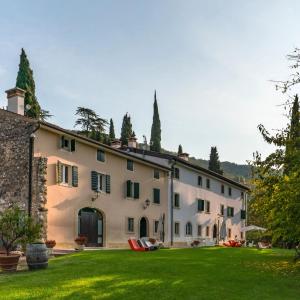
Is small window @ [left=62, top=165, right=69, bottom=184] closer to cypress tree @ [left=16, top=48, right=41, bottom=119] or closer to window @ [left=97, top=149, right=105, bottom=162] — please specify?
window @ [left=97, top=149, right=105, bottom=162]

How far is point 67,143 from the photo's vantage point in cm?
2702

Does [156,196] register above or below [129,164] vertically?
below

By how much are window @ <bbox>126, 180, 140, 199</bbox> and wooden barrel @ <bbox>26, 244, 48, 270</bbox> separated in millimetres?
17356

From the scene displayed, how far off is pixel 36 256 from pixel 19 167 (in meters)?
11.3

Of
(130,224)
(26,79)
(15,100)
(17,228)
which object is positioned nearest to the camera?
(17,228)

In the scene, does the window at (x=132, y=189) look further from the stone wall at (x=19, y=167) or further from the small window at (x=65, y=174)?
the stone wall at (x=19, y=167)

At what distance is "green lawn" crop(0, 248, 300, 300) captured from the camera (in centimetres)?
1034

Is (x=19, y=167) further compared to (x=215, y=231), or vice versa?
(x=215, y=231)

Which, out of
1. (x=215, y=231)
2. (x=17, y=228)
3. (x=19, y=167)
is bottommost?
(x=215, y=231)

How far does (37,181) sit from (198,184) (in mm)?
21039

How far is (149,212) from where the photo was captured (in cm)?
3500

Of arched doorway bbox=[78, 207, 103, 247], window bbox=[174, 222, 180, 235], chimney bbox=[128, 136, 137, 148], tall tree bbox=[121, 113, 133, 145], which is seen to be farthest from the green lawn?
tall tree bbox=[121, 113, 133, 145]

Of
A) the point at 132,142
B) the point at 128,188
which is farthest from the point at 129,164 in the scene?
the point at 132,142

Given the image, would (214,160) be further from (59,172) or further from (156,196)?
(59,172)
